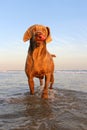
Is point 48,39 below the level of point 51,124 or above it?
above

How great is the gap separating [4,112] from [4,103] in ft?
3.96

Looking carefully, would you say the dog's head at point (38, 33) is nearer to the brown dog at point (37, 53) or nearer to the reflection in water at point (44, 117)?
the brown dog at point (37, 53)

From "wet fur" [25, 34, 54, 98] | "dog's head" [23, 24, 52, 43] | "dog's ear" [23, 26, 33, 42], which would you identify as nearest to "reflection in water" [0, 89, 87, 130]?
"wet fur" [25, 34, 54, 98]

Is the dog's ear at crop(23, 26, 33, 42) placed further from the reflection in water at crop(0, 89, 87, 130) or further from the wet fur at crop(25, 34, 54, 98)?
the reflection in water at crop(0, 89, 87, 130)

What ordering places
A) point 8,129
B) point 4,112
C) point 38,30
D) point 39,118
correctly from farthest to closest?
point 38,30 < point 4,112 < point 39,118 < point 8,129

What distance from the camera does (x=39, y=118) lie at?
15.7 ft

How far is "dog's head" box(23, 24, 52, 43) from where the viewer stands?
23.7ft

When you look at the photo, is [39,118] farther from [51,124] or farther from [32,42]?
[32,42]

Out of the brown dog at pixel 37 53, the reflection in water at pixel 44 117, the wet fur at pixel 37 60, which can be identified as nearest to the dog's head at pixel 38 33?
the brown dog at pixel 37 53

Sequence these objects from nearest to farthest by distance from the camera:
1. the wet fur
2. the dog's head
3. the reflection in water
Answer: the reflection in water → the dog's head → the wet fur

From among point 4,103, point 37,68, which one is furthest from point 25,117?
point 37,68

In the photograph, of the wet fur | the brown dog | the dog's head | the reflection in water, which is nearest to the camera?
the reflection in water

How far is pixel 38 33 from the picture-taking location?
23.5 feet

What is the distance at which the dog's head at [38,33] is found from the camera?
23.7 ft
